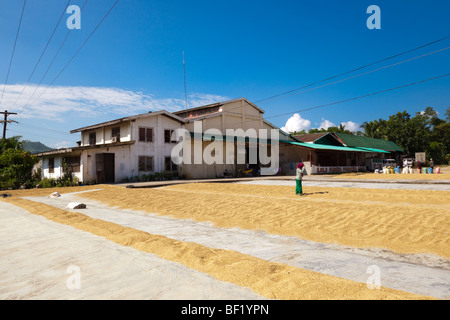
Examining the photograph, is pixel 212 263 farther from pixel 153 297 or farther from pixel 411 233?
pixel 411 233

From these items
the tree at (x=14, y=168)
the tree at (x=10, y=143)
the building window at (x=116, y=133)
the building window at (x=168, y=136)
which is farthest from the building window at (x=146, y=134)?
the tree at (x=10, y=143)

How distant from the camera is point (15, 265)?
13.1 ft

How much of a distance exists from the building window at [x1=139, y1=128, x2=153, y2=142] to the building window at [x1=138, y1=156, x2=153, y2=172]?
1.60m

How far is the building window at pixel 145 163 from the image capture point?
2295 cm

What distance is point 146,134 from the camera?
23375 mm

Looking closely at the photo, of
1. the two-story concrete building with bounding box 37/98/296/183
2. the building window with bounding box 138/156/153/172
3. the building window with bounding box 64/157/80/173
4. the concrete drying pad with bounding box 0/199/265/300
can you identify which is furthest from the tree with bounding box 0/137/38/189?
the concrete drying pad with bounding box 0/199/265/300

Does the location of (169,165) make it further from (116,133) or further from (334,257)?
(334,257)

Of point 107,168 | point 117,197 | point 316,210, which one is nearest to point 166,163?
point 107,168

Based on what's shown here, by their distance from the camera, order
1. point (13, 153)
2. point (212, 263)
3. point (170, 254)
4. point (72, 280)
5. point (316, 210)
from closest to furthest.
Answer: point (72, 280) < point (212, 263) < point (170, 254) < point (316, 210) < point (13, 153)

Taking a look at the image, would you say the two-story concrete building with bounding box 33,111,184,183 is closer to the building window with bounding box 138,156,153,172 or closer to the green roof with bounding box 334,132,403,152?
the building window with bounding box 138,156,153,172

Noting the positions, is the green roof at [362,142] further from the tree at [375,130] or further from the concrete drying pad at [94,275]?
the concrete drying pad at [94,275]

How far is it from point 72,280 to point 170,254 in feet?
4.55

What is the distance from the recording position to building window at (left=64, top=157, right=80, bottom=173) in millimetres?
22312

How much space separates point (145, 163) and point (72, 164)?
6268 mm
